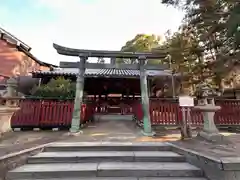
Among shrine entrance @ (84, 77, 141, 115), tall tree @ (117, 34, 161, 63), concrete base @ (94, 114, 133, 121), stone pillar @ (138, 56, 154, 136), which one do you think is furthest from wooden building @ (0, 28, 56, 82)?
tall tree @ (117, 34, 161, 63)

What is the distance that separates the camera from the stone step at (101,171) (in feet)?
11.1

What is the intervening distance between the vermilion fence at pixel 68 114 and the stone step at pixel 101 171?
401 cm

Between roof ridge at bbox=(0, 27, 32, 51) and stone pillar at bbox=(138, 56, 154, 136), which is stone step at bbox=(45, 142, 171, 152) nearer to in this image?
stone pillar at bbox=(138, 56, 154, 136)

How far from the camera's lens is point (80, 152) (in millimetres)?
4301

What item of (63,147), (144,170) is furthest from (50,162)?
(144,170)

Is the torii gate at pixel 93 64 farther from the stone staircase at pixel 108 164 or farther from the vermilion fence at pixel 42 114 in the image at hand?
the stone staircase at pixel 108 164

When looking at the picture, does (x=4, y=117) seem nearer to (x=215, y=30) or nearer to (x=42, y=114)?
(x=42, y=114)

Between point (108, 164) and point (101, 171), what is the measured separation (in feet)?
1.10

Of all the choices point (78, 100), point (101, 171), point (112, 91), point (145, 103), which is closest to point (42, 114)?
point (78, 100)

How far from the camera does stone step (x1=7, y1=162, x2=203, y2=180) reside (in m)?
3.37

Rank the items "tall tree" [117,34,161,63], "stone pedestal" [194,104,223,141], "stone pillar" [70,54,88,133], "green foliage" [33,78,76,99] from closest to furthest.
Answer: "stone pedestal" [194,104,223,141] < "stone pillar" [70,54,88,133] < "green foliage" [33,78,76,99] < "tall tree" [117,34,161,63]

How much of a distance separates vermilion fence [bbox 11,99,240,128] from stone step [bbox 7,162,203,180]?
158 inches

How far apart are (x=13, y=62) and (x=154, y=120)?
13.9 metres

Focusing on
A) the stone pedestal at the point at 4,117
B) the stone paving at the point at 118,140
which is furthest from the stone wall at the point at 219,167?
the stone pedestal at the point at 4,117
